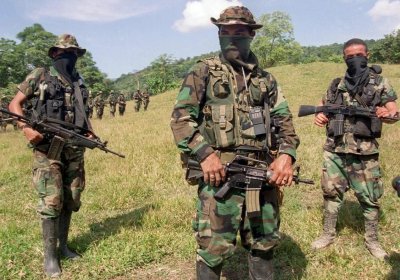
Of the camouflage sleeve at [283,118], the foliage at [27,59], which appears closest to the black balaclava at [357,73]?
the camouflage sleeve at [283,118]

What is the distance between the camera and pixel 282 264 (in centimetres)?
433

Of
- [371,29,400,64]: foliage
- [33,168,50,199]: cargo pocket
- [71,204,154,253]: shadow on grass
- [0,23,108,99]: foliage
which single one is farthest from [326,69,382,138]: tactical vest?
[371,29,400,64]: foliage

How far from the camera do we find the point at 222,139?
10.3 feet

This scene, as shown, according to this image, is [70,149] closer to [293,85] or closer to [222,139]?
[222,139]

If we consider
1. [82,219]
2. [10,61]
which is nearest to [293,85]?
[82,219]

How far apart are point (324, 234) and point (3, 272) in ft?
11.8

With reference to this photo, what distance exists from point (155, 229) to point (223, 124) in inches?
102

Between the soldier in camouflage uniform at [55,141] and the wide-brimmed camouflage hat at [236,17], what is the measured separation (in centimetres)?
213

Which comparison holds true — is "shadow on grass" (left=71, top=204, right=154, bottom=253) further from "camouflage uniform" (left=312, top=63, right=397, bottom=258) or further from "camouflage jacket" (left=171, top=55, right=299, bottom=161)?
"camouflage jacket" (left=171, top=55, right=299, bottom=161)

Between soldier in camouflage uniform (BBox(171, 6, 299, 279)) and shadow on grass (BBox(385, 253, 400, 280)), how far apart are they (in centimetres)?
155

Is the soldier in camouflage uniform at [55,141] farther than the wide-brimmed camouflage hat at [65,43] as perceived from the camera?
No

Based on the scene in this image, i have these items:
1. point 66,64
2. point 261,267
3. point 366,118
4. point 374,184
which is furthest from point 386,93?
point 66,64

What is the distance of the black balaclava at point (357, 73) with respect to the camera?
4578 millimetres

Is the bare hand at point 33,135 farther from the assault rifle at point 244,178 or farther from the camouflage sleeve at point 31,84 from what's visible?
the assault rifle at point 244,178
